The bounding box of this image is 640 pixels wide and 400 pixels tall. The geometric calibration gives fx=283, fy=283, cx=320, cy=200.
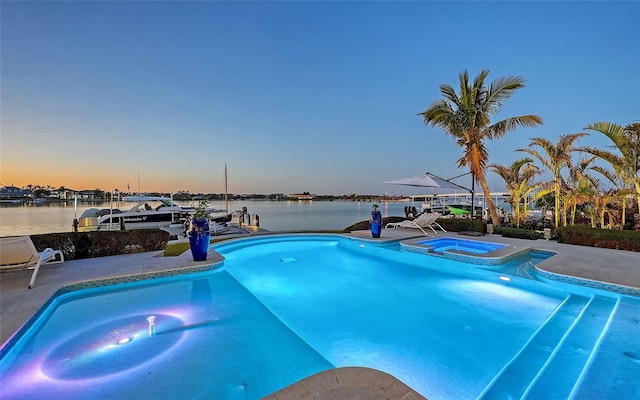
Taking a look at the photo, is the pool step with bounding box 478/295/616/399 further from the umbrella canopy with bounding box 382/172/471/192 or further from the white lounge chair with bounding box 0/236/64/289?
the white lounge chair with bounding box 0/236/64/289

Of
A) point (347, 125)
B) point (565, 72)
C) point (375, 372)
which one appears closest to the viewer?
point (375, 372)

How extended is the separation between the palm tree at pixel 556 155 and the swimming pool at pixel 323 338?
227 inches

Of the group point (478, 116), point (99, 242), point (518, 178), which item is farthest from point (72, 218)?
point (518, 178)

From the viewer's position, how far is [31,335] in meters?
3.19

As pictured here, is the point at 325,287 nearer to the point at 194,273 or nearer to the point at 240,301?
the point at 240,301

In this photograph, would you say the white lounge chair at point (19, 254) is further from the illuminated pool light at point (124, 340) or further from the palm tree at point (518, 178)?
the palm tree at point (518, 178)

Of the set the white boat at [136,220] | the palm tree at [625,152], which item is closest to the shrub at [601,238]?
the palm tree at [625,152]

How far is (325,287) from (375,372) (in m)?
3.35

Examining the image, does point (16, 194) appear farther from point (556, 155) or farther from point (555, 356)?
point (556, 155)

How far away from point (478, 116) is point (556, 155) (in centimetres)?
265

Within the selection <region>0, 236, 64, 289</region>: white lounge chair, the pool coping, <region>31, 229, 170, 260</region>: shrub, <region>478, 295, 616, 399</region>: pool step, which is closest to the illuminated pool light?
<region>0, 236, 64, 289</region>: white lounge chair

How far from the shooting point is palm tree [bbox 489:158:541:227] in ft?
33.4

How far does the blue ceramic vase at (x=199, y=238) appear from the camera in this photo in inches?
227

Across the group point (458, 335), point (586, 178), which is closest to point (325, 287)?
point (458, 335)
